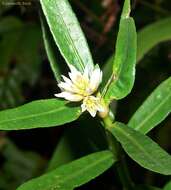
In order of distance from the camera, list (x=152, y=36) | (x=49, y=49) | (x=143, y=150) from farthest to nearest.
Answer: (x=152, y=36) < (x=49, y=49) < (x=143, y=150)

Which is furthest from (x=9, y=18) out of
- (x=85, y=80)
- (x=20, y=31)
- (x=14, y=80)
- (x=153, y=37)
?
(x=85, y=80)

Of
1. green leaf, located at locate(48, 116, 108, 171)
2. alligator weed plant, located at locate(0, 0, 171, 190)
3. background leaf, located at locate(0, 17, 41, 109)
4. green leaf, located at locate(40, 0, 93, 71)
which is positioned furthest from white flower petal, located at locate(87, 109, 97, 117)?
A: background leaf, located at locate(0, 17, 41, 109)

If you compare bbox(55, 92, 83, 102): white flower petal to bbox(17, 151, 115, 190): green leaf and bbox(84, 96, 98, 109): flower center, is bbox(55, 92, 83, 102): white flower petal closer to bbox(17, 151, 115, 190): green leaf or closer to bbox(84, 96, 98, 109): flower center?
bbox(84, 96, 98, 109): flower center

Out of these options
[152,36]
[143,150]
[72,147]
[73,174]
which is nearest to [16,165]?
[72,147]

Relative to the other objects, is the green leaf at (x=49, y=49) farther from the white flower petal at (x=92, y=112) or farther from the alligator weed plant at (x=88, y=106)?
the white flower petal at (x=92, y=112)

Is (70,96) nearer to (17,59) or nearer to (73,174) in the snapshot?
(73,174)

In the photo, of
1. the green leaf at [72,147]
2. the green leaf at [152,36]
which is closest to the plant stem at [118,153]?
the green leaf at [72,147]
